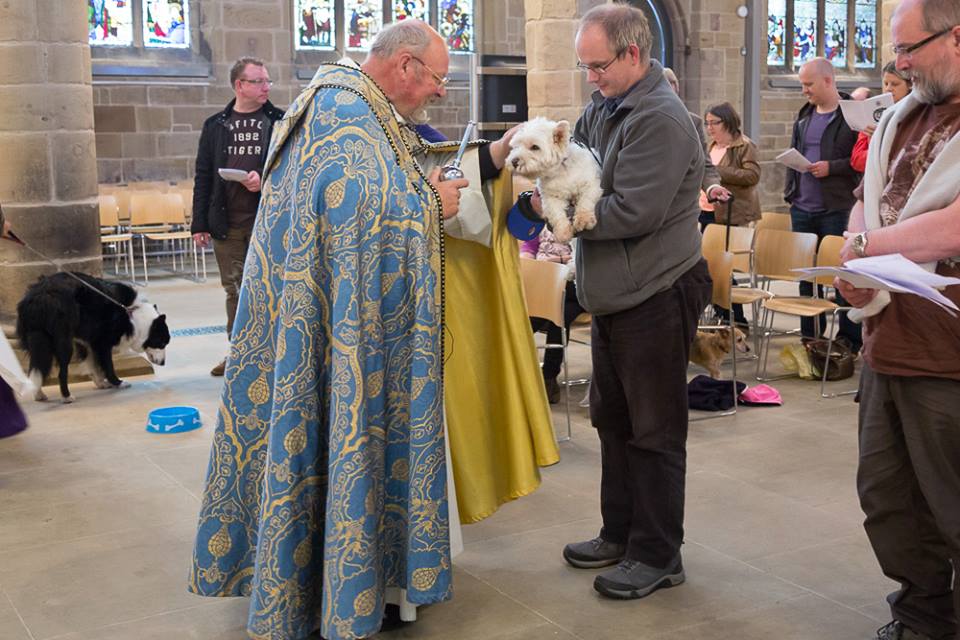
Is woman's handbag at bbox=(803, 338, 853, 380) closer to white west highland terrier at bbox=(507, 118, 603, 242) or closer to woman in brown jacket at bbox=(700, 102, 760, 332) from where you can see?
woman in brown jacket at bbox=(700, 102, 760, 332)

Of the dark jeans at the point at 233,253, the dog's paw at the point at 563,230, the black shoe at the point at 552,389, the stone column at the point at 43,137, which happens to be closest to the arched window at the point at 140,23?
the stone column at the point at 43,137

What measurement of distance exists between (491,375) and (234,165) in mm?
3379

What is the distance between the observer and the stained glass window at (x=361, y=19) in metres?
14.1

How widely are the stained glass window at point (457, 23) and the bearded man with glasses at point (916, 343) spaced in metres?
12.3

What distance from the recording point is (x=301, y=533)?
301 centimetres

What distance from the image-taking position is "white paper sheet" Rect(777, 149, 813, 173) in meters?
6.70

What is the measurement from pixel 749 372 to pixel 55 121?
14.1ft

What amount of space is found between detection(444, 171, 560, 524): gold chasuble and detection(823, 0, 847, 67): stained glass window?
15.7 metres

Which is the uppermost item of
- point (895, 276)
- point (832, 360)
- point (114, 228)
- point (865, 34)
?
point (865, 34)

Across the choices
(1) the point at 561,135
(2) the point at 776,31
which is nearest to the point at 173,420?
(1) the point at 561,135

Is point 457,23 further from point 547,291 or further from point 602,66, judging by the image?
point 602,66

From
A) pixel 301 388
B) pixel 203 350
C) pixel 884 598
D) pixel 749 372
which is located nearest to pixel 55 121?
pixel 203 350

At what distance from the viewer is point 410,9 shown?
1447 centimetres

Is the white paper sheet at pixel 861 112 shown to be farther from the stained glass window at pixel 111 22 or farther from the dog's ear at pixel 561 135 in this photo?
the stained glass window at pixel 111 22
